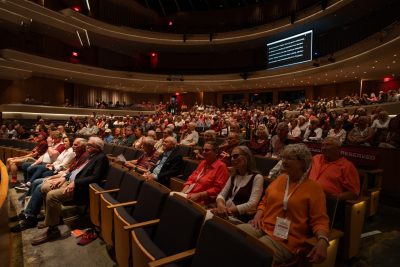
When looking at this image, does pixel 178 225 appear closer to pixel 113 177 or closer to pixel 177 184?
pixel 177 184

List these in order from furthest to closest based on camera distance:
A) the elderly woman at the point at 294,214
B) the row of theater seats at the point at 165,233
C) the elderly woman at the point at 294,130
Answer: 1. the elderly woman at the point at 294,130
2. the elderly woman at the point at 294,214
3. the row of theater seats at the point at 165,233

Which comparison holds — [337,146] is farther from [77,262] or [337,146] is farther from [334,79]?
[334,79]

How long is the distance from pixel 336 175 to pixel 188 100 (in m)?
20.9

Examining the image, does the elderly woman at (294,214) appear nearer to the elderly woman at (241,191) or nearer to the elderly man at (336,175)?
the elderly woman at (241,191)

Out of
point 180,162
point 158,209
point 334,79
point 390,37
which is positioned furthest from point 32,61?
point 334,79

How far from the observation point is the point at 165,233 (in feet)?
5.77

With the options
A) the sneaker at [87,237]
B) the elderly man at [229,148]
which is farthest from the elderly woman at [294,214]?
the sneaker at [87,237]

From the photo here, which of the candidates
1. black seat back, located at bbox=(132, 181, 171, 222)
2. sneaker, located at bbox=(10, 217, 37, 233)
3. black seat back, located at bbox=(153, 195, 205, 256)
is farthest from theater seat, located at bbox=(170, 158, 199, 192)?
sneaker, located at bbox=(10, 217, 37, 233)

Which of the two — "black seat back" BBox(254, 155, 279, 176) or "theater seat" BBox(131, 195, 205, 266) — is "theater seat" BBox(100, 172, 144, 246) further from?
"black seat back" BBox(254, 155, 279, 176)

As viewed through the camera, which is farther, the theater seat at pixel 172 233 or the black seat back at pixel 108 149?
the black seat back at pixel 108 149

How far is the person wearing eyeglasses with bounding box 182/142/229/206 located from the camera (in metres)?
2.42

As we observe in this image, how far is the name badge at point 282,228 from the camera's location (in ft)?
5.07

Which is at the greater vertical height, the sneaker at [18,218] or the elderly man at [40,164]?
the elderly man at [40,164]

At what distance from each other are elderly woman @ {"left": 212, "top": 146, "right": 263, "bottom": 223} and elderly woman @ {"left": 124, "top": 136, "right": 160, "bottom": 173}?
180 centimetres
